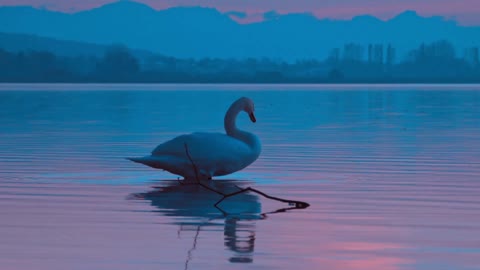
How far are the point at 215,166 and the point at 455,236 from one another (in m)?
6.30

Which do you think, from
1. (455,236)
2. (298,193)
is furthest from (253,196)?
(455,236)

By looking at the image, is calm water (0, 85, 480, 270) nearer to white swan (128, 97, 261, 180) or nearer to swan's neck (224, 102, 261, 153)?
white swan (128, 97, 261, 180)

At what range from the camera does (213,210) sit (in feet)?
45.9

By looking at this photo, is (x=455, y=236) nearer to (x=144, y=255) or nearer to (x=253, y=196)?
(x=144, y=255)

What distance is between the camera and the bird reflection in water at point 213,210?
11.1 metres

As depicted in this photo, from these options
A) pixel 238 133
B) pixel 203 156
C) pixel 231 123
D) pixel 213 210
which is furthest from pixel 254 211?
pixel 231 123

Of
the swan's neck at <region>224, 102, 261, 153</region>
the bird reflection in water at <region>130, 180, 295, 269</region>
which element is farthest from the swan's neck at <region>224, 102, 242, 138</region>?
the bird reflection in water at <region>130, 180, 295, 269</region>

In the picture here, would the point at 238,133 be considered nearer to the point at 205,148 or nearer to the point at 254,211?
the point at 205,148

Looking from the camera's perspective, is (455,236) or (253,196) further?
(253,196)

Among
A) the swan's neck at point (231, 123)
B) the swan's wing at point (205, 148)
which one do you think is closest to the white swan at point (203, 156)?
the swan's wing at point (205, 148)

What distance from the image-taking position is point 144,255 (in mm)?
10383

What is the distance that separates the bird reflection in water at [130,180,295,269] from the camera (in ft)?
36.6

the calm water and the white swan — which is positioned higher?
the white swan

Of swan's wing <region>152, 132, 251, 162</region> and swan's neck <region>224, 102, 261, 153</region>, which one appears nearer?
swan's wing <region>152, 132, 251, 162</region>
